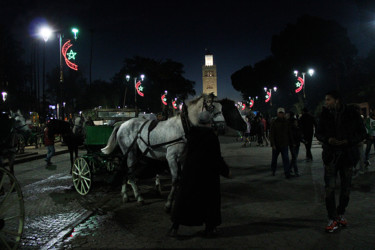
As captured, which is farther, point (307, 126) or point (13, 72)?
point (13, 72)

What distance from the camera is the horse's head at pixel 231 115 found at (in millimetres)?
7200

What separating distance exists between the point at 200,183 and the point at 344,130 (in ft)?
7.19

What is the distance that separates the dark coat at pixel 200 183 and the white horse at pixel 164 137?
159 centimetres

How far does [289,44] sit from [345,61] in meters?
9.40

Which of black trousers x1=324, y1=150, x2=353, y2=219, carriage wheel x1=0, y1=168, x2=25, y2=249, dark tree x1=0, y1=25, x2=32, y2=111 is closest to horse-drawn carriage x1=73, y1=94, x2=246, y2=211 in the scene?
carriage wheel x1=0, y1=168, x2=25, y2=249

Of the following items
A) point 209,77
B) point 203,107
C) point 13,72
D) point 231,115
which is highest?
point 209,77

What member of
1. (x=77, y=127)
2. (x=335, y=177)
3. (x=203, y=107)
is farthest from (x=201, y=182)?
(x=77, y=127)

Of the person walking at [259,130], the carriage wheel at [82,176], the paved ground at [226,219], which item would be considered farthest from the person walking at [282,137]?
the person walking at [259,130]

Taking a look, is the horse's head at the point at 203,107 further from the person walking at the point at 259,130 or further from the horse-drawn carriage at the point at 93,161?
the person walking at the point at 259,130

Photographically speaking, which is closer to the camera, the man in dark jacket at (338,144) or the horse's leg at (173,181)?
the man in dark jacket at (338,144)

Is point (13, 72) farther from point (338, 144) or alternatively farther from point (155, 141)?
point (338, 144)

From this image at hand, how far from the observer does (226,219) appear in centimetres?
548

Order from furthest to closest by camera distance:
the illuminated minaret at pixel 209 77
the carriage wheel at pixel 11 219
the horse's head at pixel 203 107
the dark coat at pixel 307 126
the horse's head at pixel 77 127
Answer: the illuminated minaret at pixel 209 77 → the horse's head at pixel 77 127 → the dark coat at pixel 307 126 → the horse's head at pixel 203 107 → the carriage wheel at pixel 11 219

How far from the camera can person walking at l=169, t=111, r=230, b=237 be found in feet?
14.3
